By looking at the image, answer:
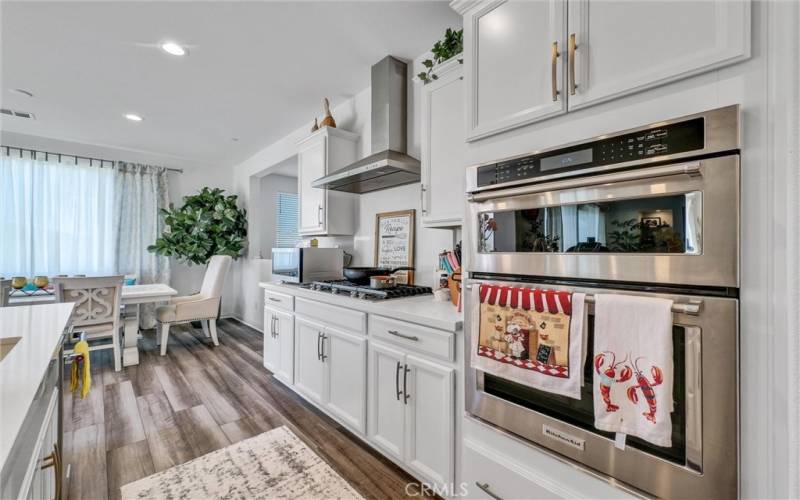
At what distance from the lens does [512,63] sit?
1.32m

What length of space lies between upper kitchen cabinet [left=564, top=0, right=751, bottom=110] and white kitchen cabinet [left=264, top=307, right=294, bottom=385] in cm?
244

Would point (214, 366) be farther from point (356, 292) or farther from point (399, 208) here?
point (399, 208)

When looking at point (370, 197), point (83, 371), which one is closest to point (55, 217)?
point (370, 197)

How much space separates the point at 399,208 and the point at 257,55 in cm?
150

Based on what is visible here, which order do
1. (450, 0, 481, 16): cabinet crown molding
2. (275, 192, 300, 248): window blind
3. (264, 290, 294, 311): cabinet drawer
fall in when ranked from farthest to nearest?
(275, 192, 300, 248): window blind
(264, 290, 294, 311): cabinet drawer
(450, 0, 481, 16): cabinet crown molding

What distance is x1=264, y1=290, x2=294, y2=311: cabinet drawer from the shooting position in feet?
8.99

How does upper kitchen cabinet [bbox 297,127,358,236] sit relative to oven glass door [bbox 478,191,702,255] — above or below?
above

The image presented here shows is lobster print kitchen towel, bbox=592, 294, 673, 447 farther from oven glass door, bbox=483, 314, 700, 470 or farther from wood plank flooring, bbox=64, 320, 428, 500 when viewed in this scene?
wood plank flooring, bbox=64, 320, 428, 500

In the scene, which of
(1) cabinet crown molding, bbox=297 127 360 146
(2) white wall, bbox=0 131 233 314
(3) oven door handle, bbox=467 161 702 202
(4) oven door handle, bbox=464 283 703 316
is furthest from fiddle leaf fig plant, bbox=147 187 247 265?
(4) oven door handle, bbox=464 283 703 316

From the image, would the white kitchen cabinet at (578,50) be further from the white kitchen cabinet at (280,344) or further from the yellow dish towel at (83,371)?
the white kitchen cabinet at (280,344)

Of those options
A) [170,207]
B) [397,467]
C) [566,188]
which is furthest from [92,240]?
[566,188]

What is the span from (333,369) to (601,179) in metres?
1.88

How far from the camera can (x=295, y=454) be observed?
2016 mm

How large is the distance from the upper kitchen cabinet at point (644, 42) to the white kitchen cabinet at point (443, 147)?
0.81 m
